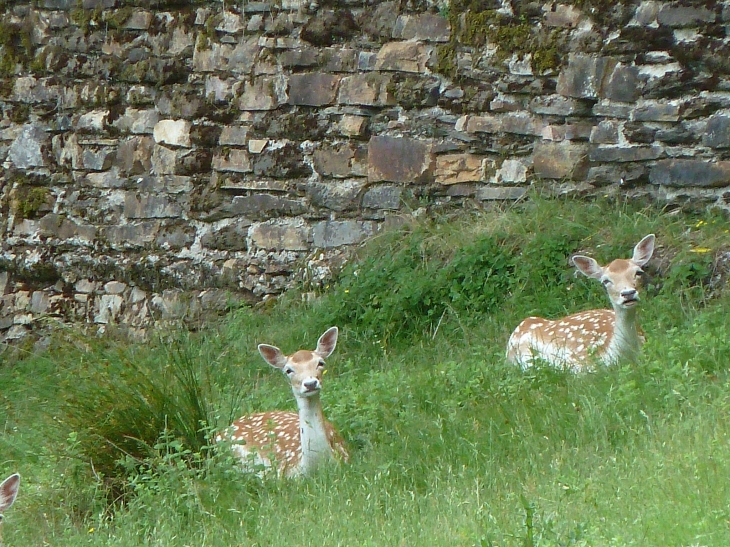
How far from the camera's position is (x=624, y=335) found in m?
6.55

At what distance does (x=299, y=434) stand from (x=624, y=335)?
1.87m

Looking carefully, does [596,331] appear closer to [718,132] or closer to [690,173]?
[690,173]

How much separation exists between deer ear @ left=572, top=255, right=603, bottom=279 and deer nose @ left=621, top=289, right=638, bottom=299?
0.36 m

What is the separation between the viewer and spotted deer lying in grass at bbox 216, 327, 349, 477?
583cm

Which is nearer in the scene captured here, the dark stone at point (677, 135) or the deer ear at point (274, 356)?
the deer ear at point (274, 356)

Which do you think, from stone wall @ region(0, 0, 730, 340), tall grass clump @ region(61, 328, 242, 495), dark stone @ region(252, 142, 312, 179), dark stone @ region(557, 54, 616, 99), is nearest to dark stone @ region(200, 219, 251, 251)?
stone wall @ region(0, 0, 730, 340)

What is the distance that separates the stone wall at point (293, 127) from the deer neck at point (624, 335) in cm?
171

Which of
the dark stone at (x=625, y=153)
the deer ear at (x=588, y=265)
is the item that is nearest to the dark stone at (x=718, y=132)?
the dark stone at (x=625, y=153)

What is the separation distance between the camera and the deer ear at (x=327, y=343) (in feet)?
20.7

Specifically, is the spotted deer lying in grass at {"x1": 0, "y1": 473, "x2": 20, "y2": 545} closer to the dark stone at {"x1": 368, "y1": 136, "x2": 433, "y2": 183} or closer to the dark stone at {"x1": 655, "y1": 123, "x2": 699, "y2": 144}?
the dark stone at {"x1": 368, "y1": 136, "x2": 433, "y2": 183}

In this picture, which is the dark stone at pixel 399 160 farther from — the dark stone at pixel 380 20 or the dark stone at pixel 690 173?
the dark stone at pixel 690 173

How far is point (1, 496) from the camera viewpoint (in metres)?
4.93

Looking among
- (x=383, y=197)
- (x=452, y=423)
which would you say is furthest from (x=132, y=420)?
(x=383, y=197)

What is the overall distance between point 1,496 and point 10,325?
684 centimetres
